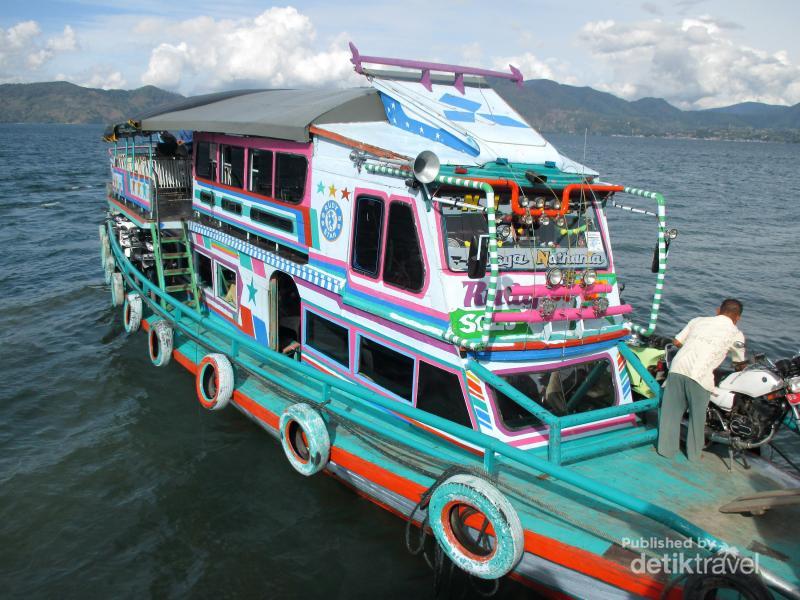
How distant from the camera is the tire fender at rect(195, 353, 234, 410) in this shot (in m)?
8.99

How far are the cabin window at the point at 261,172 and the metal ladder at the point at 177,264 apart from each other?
9.57ft

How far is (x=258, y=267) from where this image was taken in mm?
9539

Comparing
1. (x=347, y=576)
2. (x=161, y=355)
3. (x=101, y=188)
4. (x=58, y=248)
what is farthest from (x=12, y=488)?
(x=101, y=188)

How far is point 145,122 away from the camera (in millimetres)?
11258

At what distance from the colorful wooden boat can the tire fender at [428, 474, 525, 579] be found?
0.02 m

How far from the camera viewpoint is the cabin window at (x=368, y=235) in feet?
23.4

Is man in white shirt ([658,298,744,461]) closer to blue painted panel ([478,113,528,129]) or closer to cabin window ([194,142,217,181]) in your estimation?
blue painted panel ([478,113,528,129])

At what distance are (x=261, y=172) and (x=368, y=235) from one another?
2.87 meters

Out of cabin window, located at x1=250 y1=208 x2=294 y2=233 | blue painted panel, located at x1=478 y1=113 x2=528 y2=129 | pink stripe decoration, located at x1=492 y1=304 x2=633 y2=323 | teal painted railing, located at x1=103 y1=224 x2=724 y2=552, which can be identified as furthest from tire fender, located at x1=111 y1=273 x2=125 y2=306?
pink stripe decoration, located at x1=492 y1=304 x2=633 y2=323

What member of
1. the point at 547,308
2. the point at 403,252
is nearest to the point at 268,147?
the point at 403,252

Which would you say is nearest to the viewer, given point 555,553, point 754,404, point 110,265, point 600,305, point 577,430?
point 555,553

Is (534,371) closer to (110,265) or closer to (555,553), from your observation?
(555,553)

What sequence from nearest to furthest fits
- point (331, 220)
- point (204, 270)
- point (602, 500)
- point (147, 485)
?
point (602, 500) → point (331, 220) → point (147, 485) → point (204, 270)

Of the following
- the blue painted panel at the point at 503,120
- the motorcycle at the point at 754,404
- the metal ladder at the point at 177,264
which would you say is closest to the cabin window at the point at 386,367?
the blue painted panel at the point at 503,120
